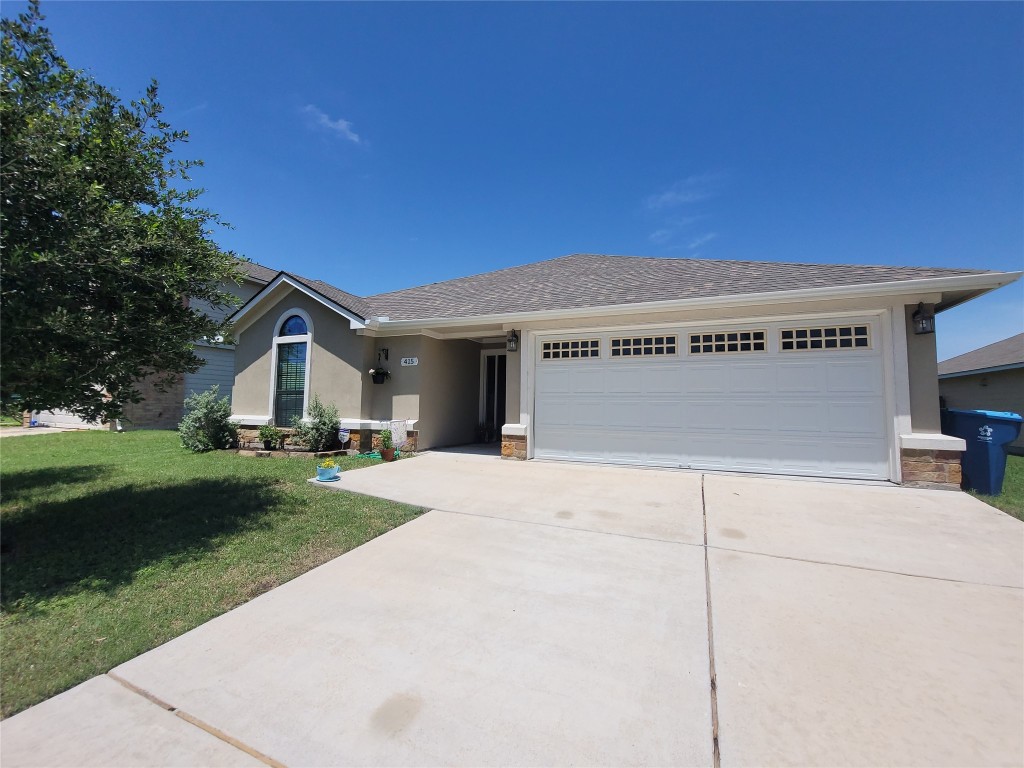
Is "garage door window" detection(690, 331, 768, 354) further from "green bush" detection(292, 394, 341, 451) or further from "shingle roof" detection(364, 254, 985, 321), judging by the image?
"green bush" detection(292, 394, 341, 451)

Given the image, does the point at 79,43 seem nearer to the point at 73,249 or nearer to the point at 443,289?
the point at 73,249

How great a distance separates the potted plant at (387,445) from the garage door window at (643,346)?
5.23 metres

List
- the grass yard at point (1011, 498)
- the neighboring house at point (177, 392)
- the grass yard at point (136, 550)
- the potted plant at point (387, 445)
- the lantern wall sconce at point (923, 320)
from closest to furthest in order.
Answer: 1. the grass yard at point (136, 550)
2. the grass yard at point (1011, 498)
3. the lantern wall sconce at point (923, 320)
4. the potted plant at point (387, 445)
5. the neighboring house at point (177, 392)

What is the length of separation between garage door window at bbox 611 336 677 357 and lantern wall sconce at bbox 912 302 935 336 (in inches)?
142

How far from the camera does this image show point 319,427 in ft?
32.5

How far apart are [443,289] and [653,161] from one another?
6992mm

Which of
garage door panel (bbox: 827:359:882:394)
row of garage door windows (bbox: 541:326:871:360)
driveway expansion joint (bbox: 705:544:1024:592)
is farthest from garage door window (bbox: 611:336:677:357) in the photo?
driveway expansion joint (bbox: 705:544:1024:592)

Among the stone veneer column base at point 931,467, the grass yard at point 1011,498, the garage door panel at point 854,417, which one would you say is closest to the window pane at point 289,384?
the garage door panel at point 854,417

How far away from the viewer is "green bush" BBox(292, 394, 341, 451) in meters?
9.88

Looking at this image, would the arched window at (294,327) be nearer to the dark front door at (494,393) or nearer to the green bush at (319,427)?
the green bush at (319,427)

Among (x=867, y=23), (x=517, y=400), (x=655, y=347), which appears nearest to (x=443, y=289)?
(x=517, y=400)

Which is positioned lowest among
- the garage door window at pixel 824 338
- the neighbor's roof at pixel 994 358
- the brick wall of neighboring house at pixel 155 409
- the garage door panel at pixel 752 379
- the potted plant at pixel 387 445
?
the potted plant at pixel 387 445

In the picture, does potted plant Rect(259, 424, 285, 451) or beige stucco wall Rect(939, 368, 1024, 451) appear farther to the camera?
beige stucco wall Rect(939, 368, 1024, 451)

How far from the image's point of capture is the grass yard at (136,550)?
8.40 feet
